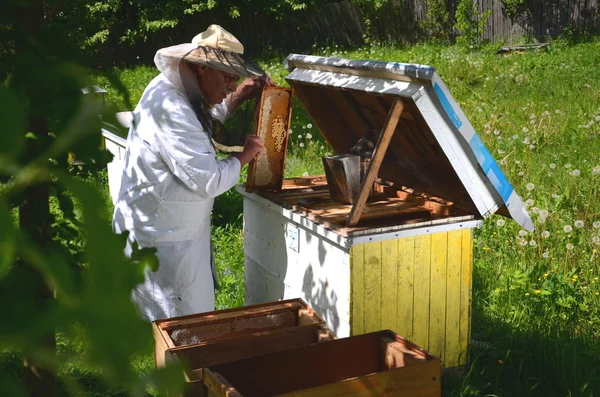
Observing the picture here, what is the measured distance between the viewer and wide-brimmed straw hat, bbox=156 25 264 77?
314cm

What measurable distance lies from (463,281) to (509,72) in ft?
25.9

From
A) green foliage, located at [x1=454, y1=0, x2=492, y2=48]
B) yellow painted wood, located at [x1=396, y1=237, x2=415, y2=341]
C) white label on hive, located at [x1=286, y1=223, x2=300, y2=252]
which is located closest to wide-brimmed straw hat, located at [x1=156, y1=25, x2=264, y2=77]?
white label on hive, located at [x1=286, y1=223, x2=300, y2=252]

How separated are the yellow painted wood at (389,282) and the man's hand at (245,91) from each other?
1.10 m

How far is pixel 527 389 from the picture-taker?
3.22m

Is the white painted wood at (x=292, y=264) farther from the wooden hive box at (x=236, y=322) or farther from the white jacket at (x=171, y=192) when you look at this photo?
the white jacket at (x=171, y=192)

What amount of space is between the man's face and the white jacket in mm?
122

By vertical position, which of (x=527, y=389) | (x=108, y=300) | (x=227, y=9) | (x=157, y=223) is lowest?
(x=527, y=389)

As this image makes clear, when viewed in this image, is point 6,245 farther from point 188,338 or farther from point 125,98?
point 188,338

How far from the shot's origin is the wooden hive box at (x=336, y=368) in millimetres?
2049

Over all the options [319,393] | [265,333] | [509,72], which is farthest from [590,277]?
[509,72]

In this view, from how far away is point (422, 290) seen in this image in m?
3.09

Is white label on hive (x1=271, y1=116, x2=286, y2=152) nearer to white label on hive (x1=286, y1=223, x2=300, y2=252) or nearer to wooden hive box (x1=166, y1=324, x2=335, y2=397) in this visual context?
white label on hive (x1=286, y1=223, x2=300, y2=252)

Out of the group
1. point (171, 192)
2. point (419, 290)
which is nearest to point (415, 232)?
point (419, 290)

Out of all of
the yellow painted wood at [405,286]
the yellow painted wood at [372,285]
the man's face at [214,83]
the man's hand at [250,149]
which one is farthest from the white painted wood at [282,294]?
the man's face at [214,83]
